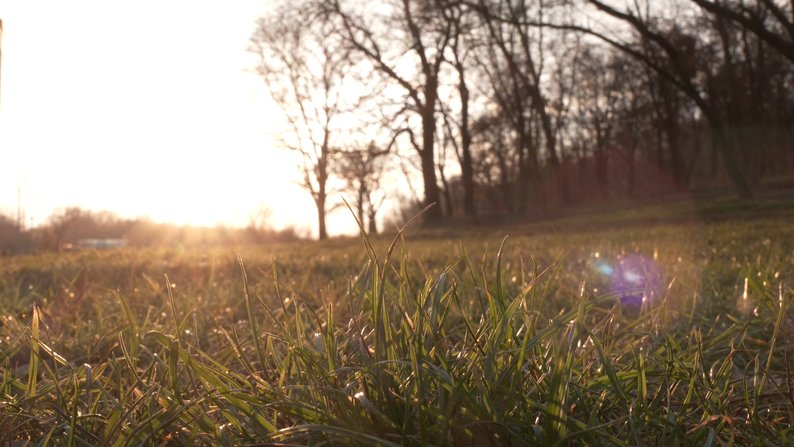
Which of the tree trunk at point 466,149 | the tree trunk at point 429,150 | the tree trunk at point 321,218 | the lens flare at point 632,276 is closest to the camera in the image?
the lens flare at point 632,276

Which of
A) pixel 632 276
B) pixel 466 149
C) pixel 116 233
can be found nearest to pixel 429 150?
pixel 466 149

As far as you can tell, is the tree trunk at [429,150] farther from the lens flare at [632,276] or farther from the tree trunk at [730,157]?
the lens flare at [632,276]

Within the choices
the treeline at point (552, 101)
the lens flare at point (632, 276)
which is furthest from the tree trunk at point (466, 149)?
the lens flare at point (632, 276)

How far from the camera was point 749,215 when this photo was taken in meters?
17.7

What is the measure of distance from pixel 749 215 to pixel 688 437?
18.3 metres

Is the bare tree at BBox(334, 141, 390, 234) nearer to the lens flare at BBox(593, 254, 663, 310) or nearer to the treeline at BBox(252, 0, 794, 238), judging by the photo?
the treeline at BBox(252, 0, 794, 238)

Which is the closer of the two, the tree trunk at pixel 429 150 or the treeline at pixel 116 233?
the treeline at pixel 116 233

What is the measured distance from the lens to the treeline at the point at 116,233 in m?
16.9

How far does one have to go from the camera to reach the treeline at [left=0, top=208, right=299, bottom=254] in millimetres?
16906

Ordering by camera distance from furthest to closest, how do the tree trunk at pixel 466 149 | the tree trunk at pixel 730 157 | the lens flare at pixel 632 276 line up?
the tree trunk at pixel 466 149 → the tree trunk at pixel 730 157 → the lens flare at pixel 632 276

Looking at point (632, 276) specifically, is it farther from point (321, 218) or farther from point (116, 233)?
point (116, 233)

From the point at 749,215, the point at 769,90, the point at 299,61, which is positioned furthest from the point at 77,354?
the point at 769,90

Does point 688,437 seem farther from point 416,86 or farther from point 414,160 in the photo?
point 414,160

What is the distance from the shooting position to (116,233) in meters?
61.5
